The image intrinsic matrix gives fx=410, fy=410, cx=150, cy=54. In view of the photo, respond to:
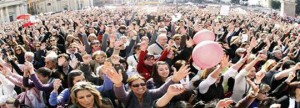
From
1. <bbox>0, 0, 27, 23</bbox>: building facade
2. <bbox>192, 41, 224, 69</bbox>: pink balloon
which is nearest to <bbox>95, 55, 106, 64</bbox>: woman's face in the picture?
<bbox>192, 41, 224, 69</bbox>: pink balloon

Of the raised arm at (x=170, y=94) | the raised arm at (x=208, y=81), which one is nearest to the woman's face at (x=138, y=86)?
the raised arm at (x=170, y=94)

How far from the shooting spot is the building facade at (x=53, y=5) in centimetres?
9038

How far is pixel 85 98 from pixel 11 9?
8169cm

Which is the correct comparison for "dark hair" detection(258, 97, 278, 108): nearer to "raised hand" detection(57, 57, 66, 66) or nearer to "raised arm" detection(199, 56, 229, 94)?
"raised arm" detection(199, 56, 229, 94)

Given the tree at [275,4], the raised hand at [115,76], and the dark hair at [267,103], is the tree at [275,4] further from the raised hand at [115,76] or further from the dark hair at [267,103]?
the raised hand at [115,76]

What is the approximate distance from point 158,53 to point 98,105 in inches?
166

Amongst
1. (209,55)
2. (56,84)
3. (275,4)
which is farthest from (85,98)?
(275,4)

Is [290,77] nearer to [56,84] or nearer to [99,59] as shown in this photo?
[99,59]

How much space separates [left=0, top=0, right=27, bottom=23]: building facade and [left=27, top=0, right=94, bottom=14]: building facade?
5714 mm

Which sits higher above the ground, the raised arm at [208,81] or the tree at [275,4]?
the raised arm at [208,81]

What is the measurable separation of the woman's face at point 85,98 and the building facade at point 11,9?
7488cm

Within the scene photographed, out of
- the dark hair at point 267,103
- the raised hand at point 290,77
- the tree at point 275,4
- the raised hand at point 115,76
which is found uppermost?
the raised hand at point 115,76

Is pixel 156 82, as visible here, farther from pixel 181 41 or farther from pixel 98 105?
pixel 181 41

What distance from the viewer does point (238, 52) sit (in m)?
7.83
